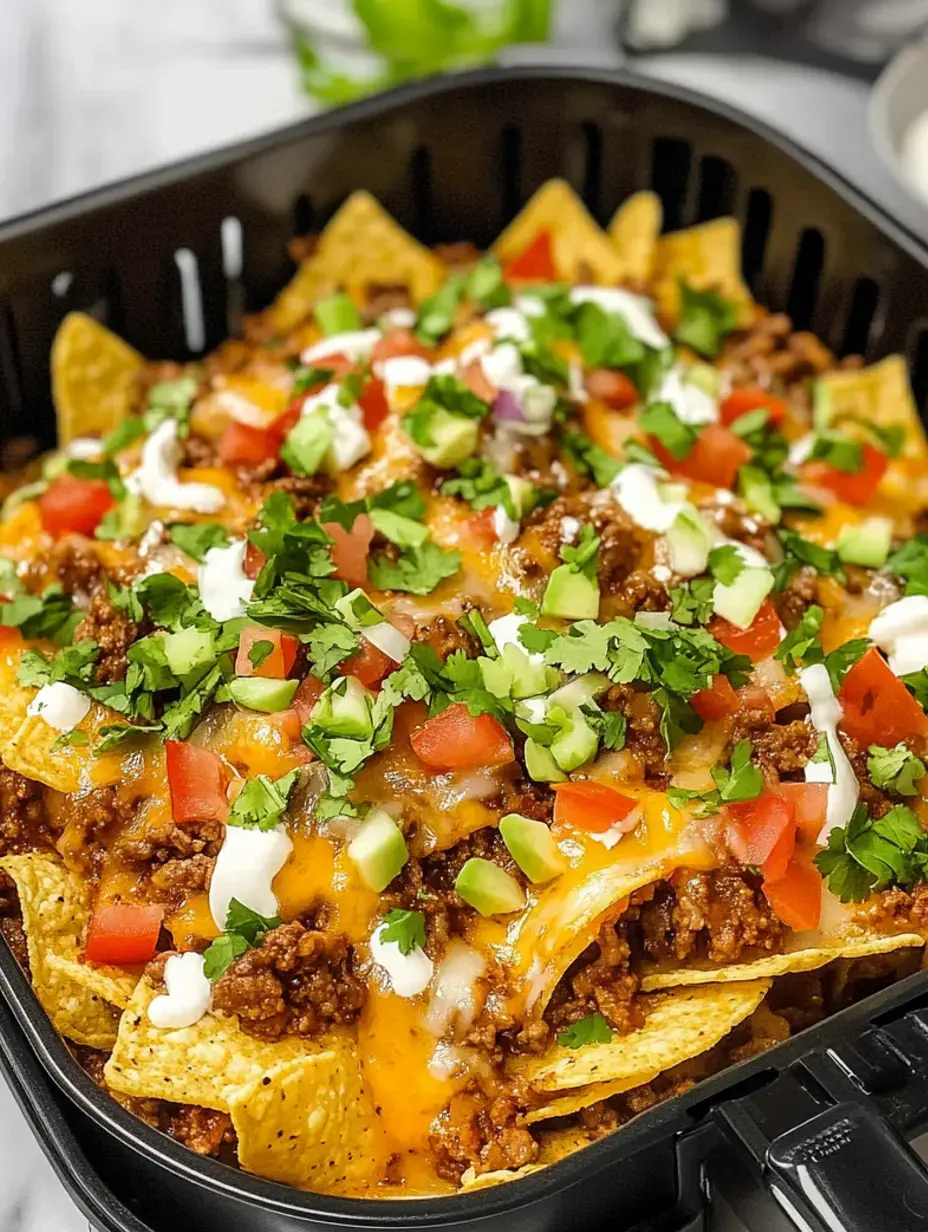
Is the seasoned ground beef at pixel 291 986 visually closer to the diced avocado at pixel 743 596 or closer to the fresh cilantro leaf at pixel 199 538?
the fresh cilantro leaf at pixel 199 538

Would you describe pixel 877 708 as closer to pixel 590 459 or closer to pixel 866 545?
pixel 866 545

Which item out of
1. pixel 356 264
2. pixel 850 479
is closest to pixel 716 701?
pixel 850 479

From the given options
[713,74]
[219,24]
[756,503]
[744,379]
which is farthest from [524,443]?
[219,24]

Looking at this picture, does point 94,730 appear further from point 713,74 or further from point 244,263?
point 713,74

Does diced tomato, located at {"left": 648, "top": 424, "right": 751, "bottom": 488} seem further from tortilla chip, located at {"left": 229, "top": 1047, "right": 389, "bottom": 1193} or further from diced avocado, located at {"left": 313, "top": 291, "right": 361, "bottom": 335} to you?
tortilla chip, located at {"left": 229, "top": 1047, "right": 389, "bottom": 1193}

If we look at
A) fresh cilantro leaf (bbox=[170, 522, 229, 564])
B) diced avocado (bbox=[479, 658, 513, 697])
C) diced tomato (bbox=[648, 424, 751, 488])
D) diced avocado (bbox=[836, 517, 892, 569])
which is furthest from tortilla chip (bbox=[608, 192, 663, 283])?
diced avocado (bbox=[479, 658, 513, 697])

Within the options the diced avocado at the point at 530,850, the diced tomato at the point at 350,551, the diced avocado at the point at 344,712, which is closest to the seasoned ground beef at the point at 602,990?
the diced avocado at the point at 530,850
